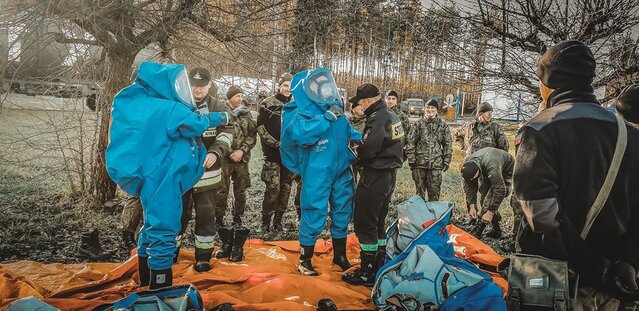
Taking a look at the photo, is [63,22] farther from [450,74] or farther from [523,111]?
[523,111]

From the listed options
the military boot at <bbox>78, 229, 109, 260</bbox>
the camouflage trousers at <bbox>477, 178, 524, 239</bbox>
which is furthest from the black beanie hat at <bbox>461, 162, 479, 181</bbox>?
the military boot at <bbox>78, 229, 109, 260</bbox>

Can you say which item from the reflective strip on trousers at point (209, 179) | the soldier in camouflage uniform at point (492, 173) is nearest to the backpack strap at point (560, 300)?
the reflective strip on trousers at point (209, 179)

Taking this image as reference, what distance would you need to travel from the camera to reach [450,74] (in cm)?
512

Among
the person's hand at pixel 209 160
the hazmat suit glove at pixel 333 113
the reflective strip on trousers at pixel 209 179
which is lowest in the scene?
the reflective strip on trousers at pixel 209 179

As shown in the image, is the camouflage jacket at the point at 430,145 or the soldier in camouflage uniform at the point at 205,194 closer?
the soldier in camouflage uniform at the point at 205,194

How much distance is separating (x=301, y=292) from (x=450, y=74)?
10.7ft

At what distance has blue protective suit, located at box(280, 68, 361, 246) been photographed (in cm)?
378

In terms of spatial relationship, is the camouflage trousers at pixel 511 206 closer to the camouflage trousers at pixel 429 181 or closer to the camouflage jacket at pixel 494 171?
the camouflage jacket at pixel 494 171

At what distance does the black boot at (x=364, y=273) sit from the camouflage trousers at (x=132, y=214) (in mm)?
2242

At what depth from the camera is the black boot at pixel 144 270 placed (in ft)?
11.1

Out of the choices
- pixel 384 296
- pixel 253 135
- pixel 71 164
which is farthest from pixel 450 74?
A: pixel 71 164

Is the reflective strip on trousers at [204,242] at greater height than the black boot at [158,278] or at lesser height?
greater

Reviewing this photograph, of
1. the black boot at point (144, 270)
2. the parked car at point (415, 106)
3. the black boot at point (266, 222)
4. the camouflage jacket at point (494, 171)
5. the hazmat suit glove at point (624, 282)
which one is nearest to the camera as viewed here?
the hazmat suit glove at point (624, 282)

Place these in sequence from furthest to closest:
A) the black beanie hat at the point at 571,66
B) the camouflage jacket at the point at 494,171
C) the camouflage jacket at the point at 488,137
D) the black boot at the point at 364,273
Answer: the camouflage jacket at the point at 488,137 < the camouflage jacket at the point at 494,171 < the black boot at the point at 364,273 < the black beanie hat at the point at 571,66
